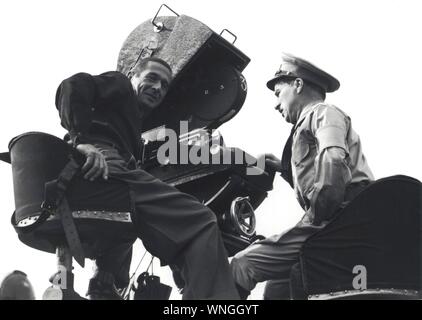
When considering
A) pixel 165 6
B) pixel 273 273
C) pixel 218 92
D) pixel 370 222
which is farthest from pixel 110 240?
pixel 165 6

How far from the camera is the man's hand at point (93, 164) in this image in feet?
31.8

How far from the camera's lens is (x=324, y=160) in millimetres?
10117

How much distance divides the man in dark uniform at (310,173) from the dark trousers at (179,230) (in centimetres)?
50

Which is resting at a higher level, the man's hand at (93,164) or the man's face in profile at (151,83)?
the man's face in profile at (151,83)

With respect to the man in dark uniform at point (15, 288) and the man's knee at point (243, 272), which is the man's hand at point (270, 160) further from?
the man in dark uniform at point (15, 288)

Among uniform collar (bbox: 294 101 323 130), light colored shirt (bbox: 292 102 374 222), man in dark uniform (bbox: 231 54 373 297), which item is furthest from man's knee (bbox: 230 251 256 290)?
uniform collar (bbox: 294 101 323 130)

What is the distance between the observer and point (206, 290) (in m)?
9.64

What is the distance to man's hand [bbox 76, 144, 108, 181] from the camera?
31.8 ft

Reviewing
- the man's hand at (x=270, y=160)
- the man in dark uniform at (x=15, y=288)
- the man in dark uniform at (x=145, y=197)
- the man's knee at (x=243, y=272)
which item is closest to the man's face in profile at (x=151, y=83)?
the man in dark uniform at (x=145, y=197)

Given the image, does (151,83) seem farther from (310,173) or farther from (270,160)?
(310,173)

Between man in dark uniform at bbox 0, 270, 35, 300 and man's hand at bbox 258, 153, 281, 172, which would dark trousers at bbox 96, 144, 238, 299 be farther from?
man's hand at bbox 258, 153, 281, 172

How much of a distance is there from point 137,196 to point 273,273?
1.26m

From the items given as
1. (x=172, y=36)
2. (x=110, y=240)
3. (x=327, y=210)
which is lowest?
(x=110, y=240)

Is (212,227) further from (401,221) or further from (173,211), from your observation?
(401,221)
